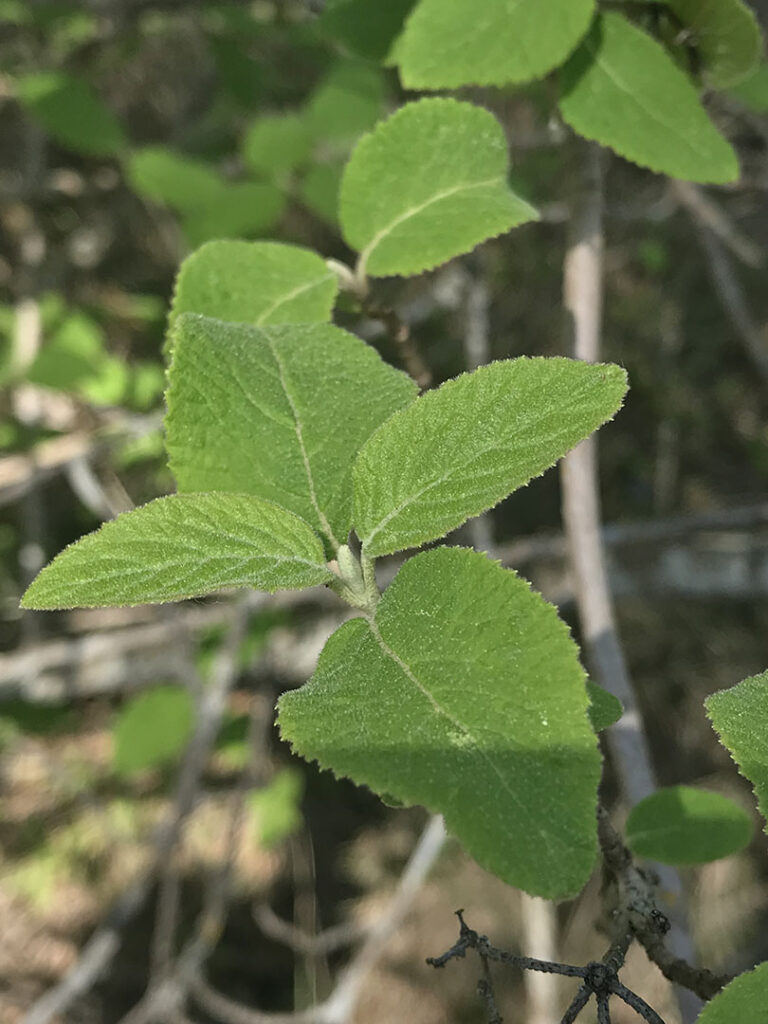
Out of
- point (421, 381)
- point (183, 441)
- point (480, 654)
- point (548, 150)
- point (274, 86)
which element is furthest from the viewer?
point (274, 86)

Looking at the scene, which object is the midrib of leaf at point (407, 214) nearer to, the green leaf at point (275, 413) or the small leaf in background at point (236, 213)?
the green leaf at point (275, 413)

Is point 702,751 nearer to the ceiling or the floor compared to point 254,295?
nearer to the floor

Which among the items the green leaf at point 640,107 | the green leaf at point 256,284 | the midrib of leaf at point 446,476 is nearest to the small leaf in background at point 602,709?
the midrib of leaf at point 446,476

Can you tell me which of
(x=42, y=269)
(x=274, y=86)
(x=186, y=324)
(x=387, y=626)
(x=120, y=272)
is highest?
(x=186, y=324)

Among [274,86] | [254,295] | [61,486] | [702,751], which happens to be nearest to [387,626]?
[254,295]

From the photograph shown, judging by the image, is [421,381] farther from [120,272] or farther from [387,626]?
[120,272]

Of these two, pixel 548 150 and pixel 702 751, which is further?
pixel 702 751
